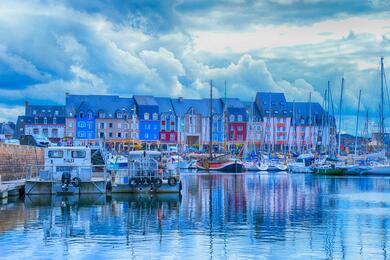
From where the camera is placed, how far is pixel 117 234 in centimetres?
3134

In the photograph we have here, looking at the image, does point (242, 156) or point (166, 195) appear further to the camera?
point (242, 156)

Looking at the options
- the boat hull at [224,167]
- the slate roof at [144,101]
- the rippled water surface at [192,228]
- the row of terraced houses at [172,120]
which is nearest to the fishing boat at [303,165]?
the boat hull at [224,167]

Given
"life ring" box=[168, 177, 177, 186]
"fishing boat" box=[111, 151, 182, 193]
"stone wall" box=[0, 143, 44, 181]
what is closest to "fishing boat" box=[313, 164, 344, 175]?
"stone wall" box=[0, 143, 44, 181]

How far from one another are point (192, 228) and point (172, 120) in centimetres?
12688

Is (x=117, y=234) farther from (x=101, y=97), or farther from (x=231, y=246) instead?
(x=101, y=97)

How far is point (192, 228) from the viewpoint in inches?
1331

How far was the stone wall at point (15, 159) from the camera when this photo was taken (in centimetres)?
5522

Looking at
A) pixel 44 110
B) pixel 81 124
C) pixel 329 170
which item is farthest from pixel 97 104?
pixel 329 170

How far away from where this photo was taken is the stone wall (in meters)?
55.2

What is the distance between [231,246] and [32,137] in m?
75.7

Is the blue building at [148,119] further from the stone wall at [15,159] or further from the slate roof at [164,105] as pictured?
the stone wall at [15,159]

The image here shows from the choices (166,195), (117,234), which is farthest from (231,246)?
(166,195)

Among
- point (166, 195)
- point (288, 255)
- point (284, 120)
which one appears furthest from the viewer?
point (284, 120)

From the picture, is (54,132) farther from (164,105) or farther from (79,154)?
(79,154)
